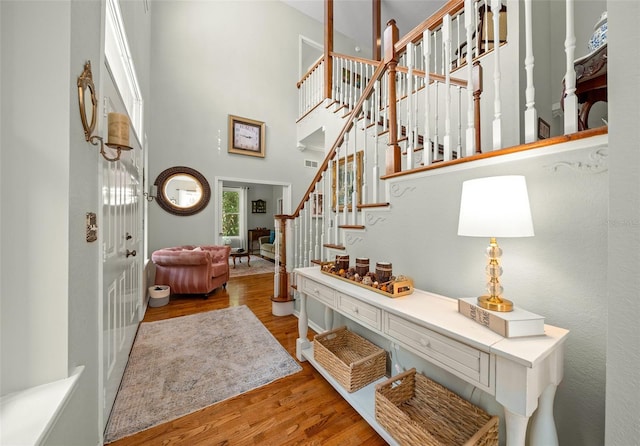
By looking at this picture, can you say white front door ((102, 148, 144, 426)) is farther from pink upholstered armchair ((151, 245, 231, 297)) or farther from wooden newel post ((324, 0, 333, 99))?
wooden newel post ((324, 0, 333, 99))

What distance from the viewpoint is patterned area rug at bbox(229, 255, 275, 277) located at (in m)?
5.76

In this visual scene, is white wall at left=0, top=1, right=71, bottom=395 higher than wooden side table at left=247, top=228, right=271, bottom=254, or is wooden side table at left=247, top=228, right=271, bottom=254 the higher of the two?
white wall at left=0, top=1, right=71, bottom=395

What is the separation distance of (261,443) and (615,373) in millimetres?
1521

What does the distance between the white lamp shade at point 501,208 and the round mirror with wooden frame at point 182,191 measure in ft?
15.9

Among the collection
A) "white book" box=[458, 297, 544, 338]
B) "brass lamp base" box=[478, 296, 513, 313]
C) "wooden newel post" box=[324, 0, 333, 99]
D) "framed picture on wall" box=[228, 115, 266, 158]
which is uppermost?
"wooden newel post" box=[324, 0, 333, 99]

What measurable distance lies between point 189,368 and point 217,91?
499cm

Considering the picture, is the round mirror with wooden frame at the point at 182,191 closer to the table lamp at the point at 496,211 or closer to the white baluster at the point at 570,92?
the table lamp at the point at 496,211

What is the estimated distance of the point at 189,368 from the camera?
2.00m

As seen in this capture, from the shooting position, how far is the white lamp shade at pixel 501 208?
35.8 inches

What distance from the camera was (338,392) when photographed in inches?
67.1

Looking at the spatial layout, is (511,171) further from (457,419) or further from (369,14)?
(369,14)

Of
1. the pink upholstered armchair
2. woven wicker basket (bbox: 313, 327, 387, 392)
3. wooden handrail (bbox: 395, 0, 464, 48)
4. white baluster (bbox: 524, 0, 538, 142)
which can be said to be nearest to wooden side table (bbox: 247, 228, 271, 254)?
the pink upholstered armchair

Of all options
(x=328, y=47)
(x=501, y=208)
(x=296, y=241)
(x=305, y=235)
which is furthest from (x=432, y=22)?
(x=328, y=47)

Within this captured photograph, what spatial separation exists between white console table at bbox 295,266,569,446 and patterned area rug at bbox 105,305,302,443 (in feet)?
3.04
